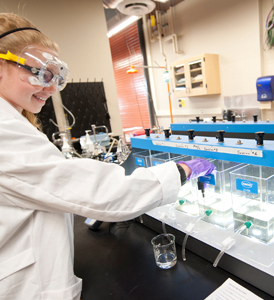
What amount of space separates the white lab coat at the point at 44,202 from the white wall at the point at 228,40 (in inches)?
136

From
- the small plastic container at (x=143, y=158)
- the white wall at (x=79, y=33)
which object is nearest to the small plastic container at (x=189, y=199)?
the small plastic container at (x=143, y=158)

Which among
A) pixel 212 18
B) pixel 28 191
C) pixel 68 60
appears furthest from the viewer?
pixel 212 18

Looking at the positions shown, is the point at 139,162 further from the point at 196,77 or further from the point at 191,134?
the point at 196,77

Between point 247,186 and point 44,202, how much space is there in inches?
27.8

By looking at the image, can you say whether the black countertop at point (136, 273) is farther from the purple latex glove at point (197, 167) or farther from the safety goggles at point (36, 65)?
the safety goggles at point (36, 65)

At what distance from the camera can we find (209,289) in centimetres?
79

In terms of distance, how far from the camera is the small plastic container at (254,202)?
2.68 feet

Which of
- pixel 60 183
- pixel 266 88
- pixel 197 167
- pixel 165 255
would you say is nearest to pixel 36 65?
pixel 60 183

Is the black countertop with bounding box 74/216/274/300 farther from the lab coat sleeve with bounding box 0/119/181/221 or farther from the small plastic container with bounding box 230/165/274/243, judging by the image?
the lab coat sleeve with bounding box 0/119/181/221

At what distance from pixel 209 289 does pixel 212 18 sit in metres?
4.23

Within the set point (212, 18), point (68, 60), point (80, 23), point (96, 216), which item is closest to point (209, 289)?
point (96, 216)

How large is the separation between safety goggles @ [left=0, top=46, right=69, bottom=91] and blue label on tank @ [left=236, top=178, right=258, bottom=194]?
79 centimetres

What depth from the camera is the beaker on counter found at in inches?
39.1

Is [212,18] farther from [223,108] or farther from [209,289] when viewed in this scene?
[209,289]
